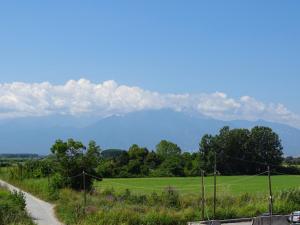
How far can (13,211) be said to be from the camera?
2858 cm

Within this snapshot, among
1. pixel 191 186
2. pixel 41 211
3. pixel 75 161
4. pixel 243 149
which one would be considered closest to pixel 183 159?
pixel 243 149

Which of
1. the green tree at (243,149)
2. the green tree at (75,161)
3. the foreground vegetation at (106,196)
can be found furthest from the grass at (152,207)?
the green tree at (243,149)

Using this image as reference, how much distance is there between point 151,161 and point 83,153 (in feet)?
157

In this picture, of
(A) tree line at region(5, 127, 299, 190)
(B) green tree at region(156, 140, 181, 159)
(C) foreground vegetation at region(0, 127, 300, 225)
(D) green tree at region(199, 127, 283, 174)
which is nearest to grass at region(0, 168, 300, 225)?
(C) foreground vegetation at region(0, 127, 300, 225)

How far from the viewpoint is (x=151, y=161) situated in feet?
299

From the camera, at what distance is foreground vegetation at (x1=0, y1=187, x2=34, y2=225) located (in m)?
25.5

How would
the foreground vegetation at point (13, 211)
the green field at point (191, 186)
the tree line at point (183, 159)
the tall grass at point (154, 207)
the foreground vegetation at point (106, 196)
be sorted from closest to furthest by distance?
the foreground vegetation at point (13, 211)
the tall grass at point (154, 207)
the foreground vegetation at point (106, 196)
the tree line at point (183, 159)
the green field at point (191, 186)

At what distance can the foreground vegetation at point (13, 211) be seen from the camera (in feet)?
83.6

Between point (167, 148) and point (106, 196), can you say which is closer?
point (106, 196)

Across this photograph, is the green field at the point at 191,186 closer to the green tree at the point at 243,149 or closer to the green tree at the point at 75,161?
the green tree at the point at 75,161

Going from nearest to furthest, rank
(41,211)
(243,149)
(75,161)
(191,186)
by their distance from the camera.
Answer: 1. (41,211)
2. (75,161)
3. (191,186)
4. (243,149)

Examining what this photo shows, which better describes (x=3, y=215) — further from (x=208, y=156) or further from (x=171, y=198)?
(x=208, y=156)

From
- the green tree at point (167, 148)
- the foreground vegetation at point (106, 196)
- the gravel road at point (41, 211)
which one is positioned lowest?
the gravel road at point (41, 211)

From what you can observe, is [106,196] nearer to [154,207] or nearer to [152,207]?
[152,207]
